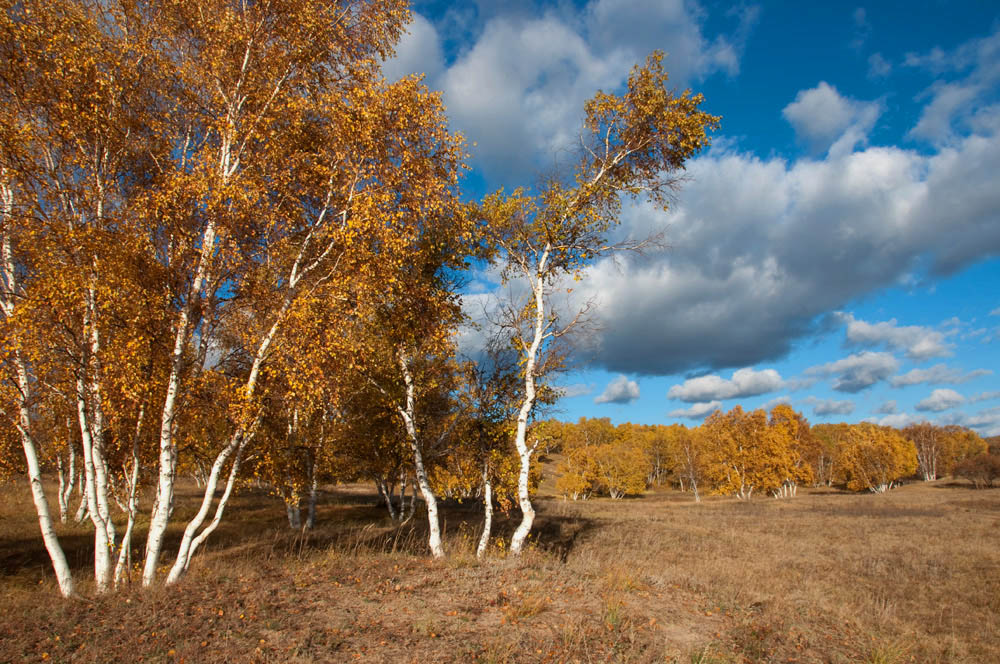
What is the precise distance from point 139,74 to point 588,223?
37.4 ft

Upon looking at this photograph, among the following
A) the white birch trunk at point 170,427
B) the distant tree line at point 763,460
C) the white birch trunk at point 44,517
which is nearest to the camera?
the white birch trunk at point 44,517

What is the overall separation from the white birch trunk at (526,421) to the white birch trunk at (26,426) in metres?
9.00

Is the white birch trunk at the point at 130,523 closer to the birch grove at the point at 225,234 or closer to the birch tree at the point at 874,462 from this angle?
the birch grove at the point at 225,234

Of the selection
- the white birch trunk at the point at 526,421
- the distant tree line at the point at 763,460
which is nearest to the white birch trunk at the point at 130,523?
the white birch trunk at the point at 526,421

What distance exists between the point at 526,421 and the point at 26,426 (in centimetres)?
1032

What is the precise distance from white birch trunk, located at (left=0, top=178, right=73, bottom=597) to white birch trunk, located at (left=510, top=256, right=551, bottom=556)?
9.00m

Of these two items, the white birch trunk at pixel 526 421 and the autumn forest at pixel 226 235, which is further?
the white birch trunk at pixel 526 421

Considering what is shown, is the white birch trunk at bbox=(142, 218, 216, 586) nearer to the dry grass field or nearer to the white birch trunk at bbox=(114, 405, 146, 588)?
the white birch trunk at bbox=(114, 405, 146, 588)

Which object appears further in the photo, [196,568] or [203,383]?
[196,568]

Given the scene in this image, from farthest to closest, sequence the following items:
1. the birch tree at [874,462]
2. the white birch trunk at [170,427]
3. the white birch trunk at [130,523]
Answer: the birch tree at [874,462] → the white birch trunk at [130,523] → the white birch trunk at [170,427]

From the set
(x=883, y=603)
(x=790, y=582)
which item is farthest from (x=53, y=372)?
(x=883, y=603)

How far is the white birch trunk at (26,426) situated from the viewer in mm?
8555

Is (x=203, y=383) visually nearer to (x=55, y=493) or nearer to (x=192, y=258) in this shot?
(x=192, y=258)

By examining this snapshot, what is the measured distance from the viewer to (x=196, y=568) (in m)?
10.3
